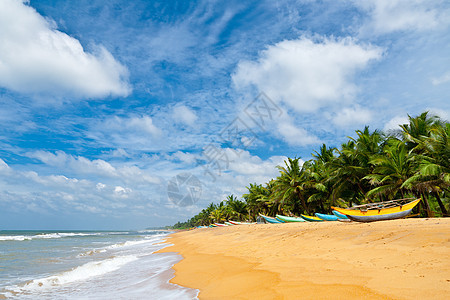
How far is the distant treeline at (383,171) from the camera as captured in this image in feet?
52.6

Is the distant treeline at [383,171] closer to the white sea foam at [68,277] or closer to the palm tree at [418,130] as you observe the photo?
the palm tree at [418,130]

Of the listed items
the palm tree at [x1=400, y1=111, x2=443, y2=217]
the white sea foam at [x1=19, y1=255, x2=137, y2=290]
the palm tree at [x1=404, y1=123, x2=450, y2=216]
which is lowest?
the white sea foam at [x1=19, y1=255, x2=137, y2=290]

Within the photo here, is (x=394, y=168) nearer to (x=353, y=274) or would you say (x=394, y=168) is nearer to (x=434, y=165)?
(x=434, y=165)

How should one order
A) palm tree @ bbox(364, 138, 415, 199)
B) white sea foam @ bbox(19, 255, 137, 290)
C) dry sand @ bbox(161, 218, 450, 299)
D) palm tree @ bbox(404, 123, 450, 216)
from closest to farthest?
dry sand @ bbox(161, 218, 450, 299), white sea foam @ bbox(19, 255, 137, 290), palm tree @ bbox(404, 123, 450, 216), palm tree @ bbox(364, 138, 415, 199)

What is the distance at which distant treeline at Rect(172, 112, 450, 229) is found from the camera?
1603 cm

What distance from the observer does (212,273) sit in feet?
24.7

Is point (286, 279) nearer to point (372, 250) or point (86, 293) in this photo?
point (372, 250)

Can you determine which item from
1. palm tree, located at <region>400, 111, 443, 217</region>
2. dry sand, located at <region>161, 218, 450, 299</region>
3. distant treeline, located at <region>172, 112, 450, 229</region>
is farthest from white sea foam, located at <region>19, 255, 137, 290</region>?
palm tree, located at <region>400, 111, 443, 217</region>

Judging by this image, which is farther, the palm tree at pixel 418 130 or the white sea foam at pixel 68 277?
the palm tree at pixel 418 130

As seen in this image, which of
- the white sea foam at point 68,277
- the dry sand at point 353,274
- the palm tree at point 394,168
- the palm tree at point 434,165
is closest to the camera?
the dry sand at point 353,274

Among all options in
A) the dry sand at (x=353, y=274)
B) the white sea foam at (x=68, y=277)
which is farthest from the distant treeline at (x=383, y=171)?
the white sea foam at (x=68, y=277)

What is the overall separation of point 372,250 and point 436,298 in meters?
3.57

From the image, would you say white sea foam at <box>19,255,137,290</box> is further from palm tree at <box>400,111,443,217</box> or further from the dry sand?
palm tree at <box>400,111,443,217</box>

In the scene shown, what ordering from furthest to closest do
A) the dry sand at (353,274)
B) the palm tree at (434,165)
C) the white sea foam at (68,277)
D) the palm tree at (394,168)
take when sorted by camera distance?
1. the palm tree at (394,168)
2. the palm tree at (434,165)
3. the white sea foam at (68,277)
4. the dry sand at (353,274)
